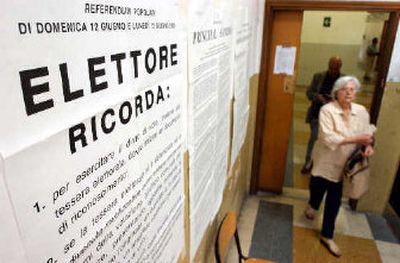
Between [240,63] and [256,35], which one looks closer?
[240,63]

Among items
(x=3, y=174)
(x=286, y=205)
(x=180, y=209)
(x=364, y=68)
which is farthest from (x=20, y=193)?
(x=364, y=68)

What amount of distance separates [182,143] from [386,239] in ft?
9.05

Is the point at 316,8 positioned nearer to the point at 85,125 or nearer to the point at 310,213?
the point at 310,213

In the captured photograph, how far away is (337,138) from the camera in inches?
95.1

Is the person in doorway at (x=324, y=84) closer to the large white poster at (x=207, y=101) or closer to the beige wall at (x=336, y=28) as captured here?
the large white poster at (x=207, y=101)

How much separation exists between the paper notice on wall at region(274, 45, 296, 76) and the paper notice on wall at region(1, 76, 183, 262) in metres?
2.35

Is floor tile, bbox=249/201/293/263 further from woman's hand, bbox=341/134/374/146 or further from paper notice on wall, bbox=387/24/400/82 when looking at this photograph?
paper notice on wall, bbox=387/24/400/82

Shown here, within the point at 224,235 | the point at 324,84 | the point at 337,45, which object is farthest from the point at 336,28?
the point at 224,235

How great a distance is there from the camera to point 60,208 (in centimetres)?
54

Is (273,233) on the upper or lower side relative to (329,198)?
lower

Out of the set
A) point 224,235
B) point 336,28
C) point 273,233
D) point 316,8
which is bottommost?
point 273,233

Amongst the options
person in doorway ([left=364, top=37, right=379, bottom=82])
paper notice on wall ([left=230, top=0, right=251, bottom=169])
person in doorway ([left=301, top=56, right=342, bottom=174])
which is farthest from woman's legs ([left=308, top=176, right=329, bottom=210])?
person in doorway ([left=364, top=37, right=379, bottom=82])

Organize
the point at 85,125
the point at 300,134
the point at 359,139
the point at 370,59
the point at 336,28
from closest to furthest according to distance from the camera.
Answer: the point at 85,125 → the point at 359,139 → the point at 300,134 → the point at 370,59 → the point at 336,28

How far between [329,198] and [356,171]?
1.21 ft
